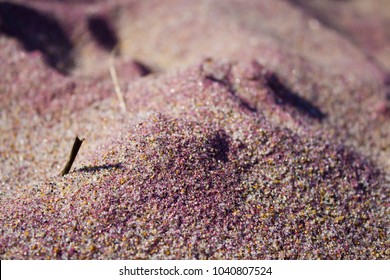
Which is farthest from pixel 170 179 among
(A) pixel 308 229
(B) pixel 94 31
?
(B) pixel 94 31

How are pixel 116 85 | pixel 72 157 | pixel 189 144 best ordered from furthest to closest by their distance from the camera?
1. pixel 116 85
2. pixel 189 144
3. pixel 72 157

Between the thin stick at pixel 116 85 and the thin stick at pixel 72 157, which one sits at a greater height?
the thin stick at pixel 72 157

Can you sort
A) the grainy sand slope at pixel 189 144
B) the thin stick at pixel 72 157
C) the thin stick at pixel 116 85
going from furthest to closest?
the thin stick at pixel 116 85 < the thin stick at pixel 72 157 < the grainy sand slope at pixel 189 144

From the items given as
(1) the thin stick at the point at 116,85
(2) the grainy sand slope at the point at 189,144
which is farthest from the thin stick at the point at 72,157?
(1) the thin stick at the point at 116,85

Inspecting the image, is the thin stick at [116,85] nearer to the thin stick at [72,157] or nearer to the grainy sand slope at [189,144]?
the grainy sand slope at [189,144]

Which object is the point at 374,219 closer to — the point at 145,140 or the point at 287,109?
the point at 287,109

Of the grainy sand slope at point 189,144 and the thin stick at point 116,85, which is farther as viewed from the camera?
the thin stick at point 116,85

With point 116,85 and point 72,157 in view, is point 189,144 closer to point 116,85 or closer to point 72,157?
point 72,157

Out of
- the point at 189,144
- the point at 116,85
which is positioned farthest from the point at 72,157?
the point at 116,85

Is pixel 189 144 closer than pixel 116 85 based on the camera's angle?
Yes
